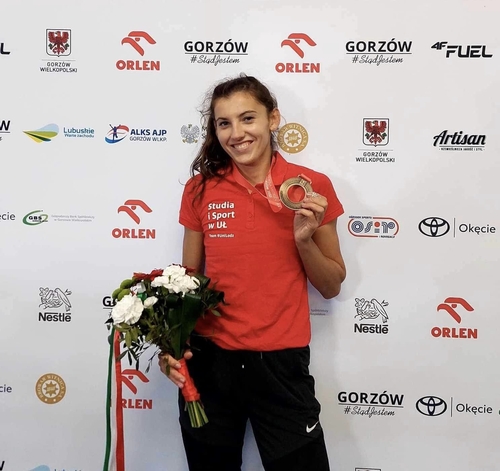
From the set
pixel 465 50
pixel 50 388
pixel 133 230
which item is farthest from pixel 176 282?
pixel 465 50

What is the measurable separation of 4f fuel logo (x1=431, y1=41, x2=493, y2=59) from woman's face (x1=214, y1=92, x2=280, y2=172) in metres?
0.68

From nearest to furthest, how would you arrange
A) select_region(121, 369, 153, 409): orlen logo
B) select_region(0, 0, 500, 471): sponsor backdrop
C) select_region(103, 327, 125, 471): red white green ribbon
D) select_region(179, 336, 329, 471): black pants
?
select_region(179, 336, 329, 471): black pants
select_region(103, 327, 125, 471): red white green ribbon
select_region(0, 0, 500, 471): sponsor backdrop
select_region(121, 369, 153, 409): orlen logo

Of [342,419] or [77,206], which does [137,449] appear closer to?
[342,419]

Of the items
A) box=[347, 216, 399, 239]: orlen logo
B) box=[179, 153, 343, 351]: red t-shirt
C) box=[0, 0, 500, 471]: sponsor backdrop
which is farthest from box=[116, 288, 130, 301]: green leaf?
box=[347, 216, 399, 239]: orlen logo

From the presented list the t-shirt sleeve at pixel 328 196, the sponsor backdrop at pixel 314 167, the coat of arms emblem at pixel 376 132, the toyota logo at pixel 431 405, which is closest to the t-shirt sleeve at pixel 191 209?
the sponsor backdrop at pixel 314 167

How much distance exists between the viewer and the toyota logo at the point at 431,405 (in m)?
1.71

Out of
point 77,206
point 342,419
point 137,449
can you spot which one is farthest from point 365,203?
point 137,449

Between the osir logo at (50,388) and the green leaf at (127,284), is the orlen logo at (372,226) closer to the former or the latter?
the green leaf at (127,284)

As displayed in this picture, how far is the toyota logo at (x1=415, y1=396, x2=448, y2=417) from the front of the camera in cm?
171

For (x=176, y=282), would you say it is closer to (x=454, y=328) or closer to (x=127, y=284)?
(x=127, y=284)

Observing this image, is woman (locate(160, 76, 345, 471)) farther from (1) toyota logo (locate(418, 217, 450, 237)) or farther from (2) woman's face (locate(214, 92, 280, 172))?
(1) toyota logo (locate(418, 217, 450, 237))

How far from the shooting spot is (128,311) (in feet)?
4.24

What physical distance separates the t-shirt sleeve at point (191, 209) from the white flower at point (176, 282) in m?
0.25

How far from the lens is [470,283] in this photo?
1.68m
